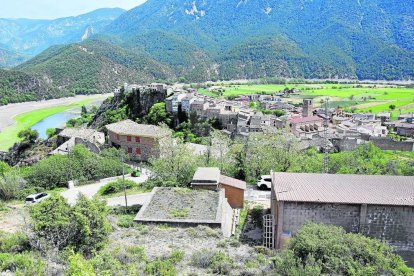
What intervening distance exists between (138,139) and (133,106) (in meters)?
32.4

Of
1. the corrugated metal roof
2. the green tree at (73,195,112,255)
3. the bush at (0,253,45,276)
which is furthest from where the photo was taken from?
the corrugated metal roof

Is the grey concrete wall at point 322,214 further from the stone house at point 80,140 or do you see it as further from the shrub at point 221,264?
the stone house at point 80,140

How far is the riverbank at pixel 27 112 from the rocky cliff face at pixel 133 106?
2476 centimetres

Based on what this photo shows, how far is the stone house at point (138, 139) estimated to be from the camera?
58.0 m

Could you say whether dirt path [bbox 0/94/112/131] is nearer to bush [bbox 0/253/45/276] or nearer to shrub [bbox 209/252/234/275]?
bush [bbox 0/253/45/276]

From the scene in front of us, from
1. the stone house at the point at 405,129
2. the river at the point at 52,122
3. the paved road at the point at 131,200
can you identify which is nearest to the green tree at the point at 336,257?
the paved road at the point at 131,200

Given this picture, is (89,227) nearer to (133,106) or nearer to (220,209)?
(220,209)

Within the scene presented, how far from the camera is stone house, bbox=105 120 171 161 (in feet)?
190

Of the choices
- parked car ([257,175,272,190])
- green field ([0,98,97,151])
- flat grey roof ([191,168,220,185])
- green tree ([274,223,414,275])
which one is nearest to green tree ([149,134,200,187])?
flat grey roof ([191,168,220,185])

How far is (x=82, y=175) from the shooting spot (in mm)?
41750

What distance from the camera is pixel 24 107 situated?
154125 millimetres

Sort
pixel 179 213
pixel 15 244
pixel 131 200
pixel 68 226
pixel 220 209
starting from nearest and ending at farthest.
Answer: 1. pixel 15 244
2. pixel 68 226
3. pixel 179 213
4. pixel 220 209
5. pixel 131 200

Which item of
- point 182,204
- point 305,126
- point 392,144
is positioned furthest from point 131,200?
point 305,126

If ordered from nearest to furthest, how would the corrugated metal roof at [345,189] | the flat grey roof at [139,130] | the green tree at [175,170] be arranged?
the corrugated metal roof at [345,189], the green tree at [175,170], the flat grey roof at [139,130]
